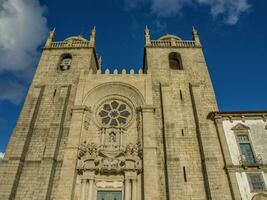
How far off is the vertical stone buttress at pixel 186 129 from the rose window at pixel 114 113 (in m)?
2.67

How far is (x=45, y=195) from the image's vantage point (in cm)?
1570

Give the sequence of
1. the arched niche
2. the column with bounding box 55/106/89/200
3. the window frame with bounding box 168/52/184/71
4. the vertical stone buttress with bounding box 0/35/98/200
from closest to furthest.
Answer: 1. the column with bounding box 55/106/89/200
2. the arched niche
3. the vertical stone buttress with bounding box 0/35/98/200
4. the window frame with bounding box 168/52/184/71

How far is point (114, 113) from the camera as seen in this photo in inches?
827

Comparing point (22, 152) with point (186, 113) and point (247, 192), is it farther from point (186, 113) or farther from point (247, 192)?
point (247, 192)

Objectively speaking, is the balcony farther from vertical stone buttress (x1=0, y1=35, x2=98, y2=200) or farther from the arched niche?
vertical stone buttress (x1=0, y1=35, x2=98, y2=200)

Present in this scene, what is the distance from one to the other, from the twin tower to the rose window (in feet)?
0.28

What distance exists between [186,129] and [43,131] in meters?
11.5

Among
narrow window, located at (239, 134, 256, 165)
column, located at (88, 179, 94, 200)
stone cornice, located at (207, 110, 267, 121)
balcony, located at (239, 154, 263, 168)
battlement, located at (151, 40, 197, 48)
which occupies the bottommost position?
column, located at (88, 179, 94, 200)

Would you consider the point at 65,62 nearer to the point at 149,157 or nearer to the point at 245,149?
the point at 149,157

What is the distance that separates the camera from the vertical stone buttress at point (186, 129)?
1620cm

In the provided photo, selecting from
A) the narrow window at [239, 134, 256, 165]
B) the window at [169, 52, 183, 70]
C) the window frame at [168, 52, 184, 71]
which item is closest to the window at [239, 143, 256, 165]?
the narrow window at [239, 134, 256, 165]

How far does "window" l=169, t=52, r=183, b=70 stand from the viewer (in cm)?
2578

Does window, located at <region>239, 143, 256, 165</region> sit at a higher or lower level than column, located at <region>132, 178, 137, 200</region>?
higher

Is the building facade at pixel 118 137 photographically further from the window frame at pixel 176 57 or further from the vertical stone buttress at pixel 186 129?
the window frame at pixel 176 57
